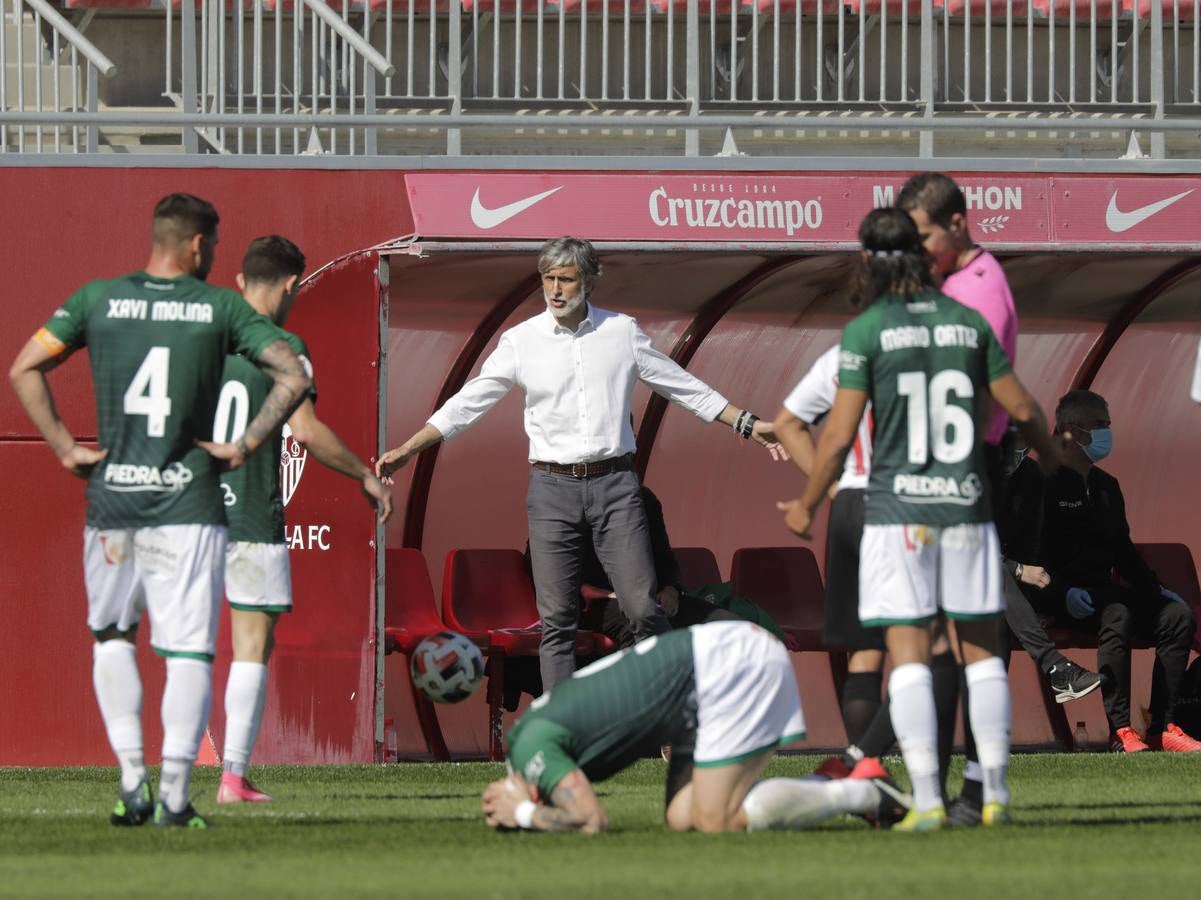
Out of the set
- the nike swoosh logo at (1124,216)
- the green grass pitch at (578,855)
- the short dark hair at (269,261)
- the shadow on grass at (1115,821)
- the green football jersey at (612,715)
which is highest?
the nike swoosh logo at (1124,216)

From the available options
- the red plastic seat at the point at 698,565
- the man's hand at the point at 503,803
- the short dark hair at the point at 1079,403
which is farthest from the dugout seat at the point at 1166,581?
the man's hand at the point at 503,803

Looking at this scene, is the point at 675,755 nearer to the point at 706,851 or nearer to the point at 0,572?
the point at 706,851

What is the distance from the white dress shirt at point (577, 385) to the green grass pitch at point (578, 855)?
169cm

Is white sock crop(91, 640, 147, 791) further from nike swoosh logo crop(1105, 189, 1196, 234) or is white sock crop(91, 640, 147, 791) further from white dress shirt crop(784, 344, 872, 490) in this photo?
nike swoosh logo crop(1105, 189, 1196, 234)

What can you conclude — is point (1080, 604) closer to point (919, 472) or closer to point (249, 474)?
point (249, 474)

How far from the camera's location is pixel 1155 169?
11.3m

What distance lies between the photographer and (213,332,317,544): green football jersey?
7.95 m

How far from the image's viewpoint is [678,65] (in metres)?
17.6

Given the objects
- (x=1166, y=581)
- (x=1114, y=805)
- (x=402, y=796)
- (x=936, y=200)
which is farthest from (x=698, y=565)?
(x=936, y=200)

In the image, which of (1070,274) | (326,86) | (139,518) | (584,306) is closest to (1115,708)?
(1070,274)

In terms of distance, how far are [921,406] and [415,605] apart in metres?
5.77

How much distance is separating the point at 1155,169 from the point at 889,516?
5474 mm

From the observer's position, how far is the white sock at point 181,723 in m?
6.73

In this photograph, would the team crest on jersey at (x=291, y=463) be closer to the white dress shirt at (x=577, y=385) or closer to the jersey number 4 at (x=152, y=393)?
the white dress shirt at (x=577, y=385)
